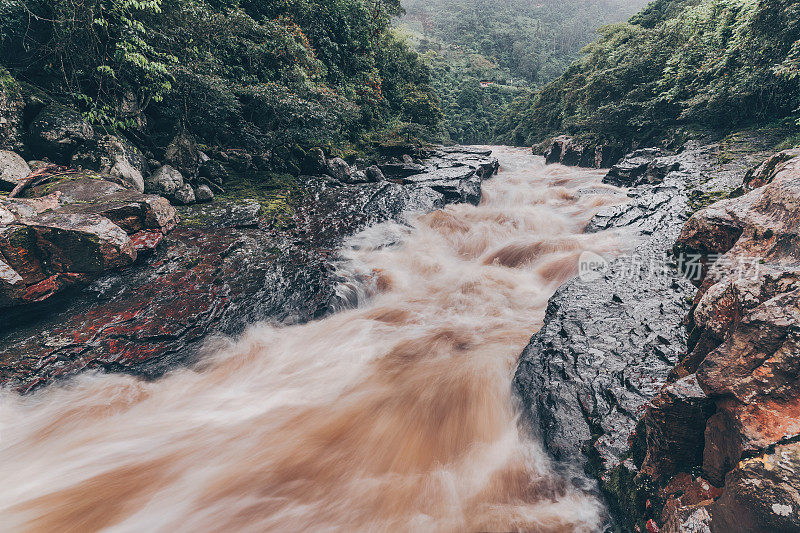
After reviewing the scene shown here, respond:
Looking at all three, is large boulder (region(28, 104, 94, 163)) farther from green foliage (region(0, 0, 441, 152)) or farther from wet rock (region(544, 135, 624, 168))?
wet rock (region(544, 135, 624, 168))

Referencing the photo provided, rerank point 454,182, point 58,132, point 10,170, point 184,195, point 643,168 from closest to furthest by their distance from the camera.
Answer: point 10,170 < point 58,132 < point 184,195 < point 643,168 < point 454,182

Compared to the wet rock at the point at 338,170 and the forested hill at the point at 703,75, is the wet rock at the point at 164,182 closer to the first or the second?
the wet rock at the point at 338,170

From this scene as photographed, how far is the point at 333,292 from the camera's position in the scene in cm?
509

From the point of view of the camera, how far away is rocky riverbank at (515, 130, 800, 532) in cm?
130

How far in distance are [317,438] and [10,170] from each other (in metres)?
5.78

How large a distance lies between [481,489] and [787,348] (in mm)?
2018

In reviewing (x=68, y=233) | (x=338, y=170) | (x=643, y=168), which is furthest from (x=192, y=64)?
(x=643, y=168)

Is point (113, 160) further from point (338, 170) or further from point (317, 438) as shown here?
point (317, 438)

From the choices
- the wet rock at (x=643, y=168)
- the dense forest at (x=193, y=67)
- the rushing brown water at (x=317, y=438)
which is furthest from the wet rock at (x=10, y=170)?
the wet rock at (x=643, y=168)

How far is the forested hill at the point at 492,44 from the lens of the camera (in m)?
41.9

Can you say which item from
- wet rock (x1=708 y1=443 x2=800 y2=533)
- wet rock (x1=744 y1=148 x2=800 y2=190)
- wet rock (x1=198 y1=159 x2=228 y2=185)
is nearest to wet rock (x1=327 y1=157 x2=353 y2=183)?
wet rock (x1=198 y1=159 x2=228 y2=185)

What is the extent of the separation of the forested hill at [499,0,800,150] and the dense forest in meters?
10.2

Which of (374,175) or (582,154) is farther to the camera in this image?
(582,154)

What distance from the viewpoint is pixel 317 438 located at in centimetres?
301
